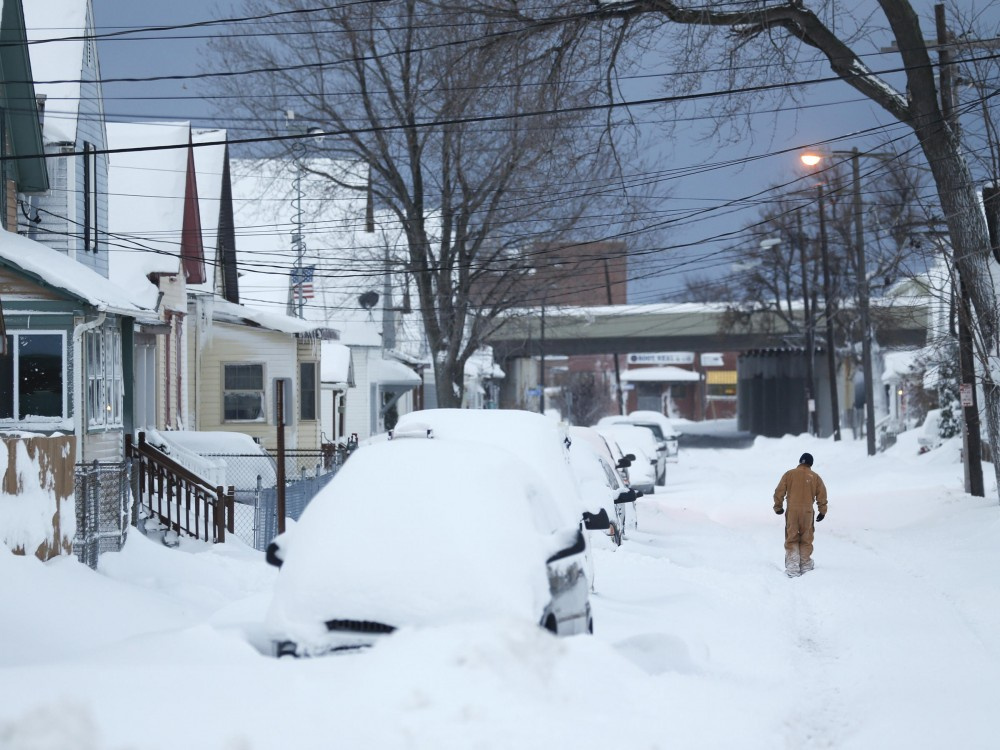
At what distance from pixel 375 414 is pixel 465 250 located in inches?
533

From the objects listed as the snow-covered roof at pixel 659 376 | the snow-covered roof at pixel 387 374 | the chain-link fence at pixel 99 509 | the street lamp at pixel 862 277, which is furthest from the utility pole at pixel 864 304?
the snow-covered roof at pixel 659 376

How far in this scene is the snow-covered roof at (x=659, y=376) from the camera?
393 feet

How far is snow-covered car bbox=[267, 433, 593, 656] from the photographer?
6.73 m

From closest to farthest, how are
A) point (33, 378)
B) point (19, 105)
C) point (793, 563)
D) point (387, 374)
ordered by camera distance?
point (793, 563) → point (33, 378) → point (19, 105) → point (387, 374)

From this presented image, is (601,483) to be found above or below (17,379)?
below

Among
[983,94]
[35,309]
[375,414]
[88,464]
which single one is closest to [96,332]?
[35,309]

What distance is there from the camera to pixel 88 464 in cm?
1616

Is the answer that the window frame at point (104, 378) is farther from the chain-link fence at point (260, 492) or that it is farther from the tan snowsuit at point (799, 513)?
the tan snowsuit at point (799, 513)

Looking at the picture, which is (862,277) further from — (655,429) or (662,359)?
(662,359)

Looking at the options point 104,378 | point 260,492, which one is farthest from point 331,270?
point 104,378

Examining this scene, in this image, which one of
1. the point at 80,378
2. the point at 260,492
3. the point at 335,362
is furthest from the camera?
the point at 335,362

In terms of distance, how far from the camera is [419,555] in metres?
6.97

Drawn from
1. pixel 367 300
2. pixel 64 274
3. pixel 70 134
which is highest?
pixel 70 134

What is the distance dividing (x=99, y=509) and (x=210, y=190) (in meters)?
20.7
